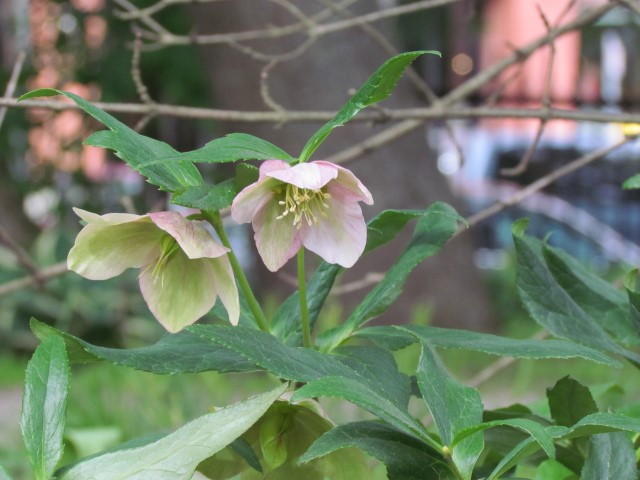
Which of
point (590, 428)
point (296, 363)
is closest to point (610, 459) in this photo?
point (590, 428)

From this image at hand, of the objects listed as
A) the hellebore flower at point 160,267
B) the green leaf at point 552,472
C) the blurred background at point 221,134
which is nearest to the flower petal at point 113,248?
the hellebore flower at point 160,267

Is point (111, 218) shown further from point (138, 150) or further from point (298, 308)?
point (298, 308)

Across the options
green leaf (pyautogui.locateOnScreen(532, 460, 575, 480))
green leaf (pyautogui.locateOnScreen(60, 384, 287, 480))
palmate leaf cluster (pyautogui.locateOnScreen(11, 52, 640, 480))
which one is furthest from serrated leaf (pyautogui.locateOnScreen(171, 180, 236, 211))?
green leaf (pyautogui.locateOnScreen(532, 460, 575, 480))

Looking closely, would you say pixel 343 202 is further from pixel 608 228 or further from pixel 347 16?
pixel 608 228

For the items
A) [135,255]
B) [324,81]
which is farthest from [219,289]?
[324,81]

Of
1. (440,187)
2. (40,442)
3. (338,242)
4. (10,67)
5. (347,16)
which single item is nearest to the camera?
(40,442)

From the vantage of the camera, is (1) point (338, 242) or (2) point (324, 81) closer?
(1) point (338, 242)

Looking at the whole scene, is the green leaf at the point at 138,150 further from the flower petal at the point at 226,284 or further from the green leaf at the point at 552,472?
the green leaf at the point at 552,472
